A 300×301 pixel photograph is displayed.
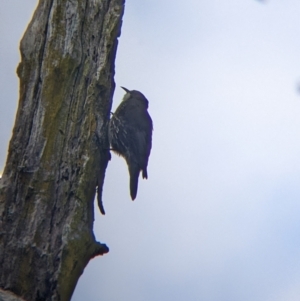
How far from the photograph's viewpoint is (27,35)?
22.4 feet

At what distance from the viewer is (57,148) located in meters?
6.55

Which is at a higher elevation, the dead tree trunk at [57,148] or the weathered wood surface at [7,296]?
the dead tree trunk at [57,148]

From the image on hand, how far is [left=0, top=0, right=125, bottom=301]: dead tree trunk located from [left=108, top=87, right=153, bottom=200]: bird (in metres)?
1.55

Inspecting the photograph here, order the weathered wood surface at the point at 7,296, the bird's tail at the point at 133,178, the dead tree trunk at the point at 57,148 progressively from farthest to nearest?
the bird's tail at the point at 133,178 → the dead tree trunk at the point at 57,148 → the weathered wood surface at the point at 7,296

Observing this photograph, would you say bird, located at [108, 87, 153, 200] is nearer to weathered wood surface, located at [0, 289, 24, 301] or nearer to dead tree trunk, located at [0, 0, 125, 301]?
dead tree trunk, located at [0, 0, 125, 301]

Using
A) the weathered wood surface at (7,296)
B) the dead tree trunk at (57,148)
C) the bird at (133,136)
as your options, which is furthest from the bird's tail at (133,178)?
the weathered wood surface at (7,296)

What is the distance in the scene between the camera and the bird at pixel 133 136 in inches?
338

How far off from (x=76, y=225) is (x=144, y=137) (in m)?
2.60

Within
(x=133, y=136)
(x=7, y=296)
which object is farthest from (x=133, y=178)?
(x=7, y=296)

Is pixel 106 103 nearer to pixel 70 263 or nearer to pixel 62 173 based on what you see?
pixel 62 173

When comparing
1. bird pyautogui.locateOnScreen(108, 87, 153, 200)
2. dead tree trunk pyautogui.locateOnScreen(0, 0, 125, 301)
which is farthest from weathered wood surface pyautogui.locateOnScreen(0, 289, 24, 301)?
bird pyautogui.locateOnScreen(108, 87, 153, 200)

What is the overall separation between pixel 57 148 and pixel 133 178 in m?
2.12

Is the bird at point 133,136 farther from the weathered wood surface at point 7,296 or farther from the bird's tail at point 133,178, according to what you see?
the weathered wood surface at point 7,296

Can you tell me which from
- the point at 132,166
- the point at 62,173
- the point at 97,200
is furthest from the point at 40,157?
the point at 132,166
